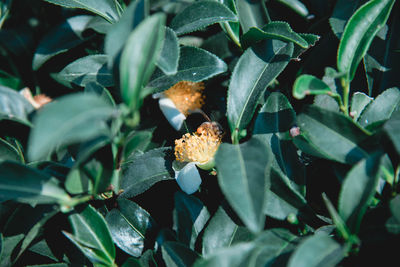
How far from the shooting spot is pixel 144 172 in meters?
0.86

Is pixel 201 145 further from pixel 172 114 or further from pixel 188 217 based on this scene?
pixel 188 217

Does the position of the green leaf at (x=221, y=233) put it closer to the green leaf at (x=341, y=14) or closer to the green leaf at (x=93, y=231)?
the green leaf at (x=93, y=231)

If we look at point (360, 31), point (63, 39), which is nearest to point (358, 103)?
point (360, 31)

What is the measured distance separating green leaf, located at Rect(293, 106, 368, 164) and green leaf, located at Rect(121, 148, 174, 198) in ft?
1.19

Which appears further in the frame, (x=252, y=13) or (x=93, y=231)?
(x=252, y=13)

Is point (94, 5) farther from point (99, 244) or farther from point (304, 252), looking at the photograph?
point (304, 252)

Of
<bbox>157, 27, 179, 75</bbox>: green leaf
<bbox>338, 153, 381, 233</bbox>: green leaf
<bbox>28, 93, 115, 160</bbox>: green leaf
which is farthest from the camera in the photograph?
<bbox>157, 27, 179, 75</bbox>: green leaf

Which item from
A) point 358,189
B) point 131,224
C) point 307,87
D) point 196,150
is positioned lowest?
point 131,224

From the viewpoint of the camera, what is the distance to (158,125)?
3.29ft

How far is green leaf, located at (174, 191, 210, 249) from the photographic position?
749 millimetres

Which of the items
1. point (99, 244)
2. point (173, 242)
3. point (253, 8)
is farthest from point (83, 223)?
point (253, 8)

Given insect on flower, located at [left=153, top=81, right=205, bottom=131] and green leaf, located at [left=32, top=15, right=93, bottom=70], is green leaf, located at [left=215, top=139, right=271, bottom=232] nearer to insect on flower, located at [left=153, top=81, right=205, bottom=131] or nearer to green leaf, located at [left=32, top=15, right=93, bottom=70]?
insect on flower, located at [left=153, top=81, right=205, bottom=131]

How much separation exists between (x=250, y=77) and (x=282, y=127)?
0.14 m

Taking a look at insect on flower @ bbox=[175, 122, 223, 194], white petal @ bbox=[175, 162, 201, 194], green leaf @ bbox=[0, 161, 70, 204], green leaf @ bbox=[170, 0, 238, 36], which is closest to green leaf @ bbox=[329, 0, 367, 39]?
green leaf @ bbox=[170, 0, 238, 36]
